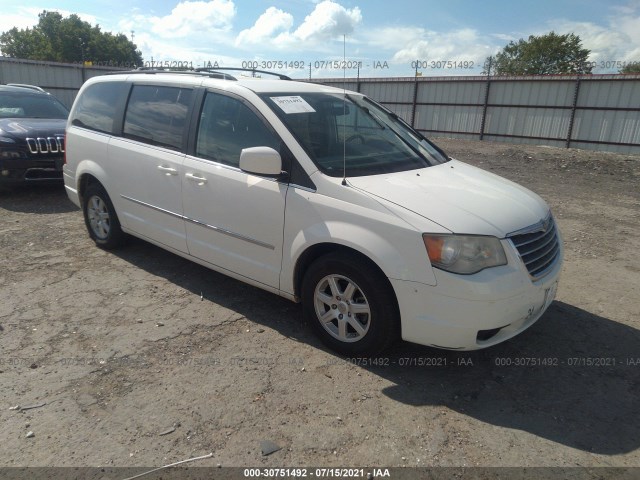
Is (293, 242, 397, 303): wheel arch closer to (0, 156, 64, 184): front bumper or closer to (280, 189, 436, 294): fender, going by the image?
(280, 189, 436, 294): fender

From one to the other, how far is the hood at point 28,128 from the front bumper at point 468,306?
22.1ft

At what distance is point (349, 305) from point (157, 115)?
253cm

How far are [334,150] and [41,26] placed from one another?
8380 centimetres

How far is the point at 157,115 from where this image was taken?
4246 millimetres

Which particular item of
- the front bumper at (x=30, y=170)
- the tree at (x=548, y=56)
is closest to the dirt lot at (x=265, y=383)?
the front bumper at (x=30, y=170)

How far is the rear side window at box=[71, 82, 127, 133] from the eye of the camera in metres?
4.76

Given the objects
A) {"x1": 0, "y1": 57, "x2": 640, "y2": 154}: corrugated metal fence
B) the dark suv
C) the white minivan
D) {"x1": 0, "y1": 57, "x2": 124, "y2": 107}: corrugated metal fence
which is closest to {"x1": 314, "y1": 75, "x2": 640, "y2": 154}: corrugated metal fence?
{"x1": 0, "y1": 57, "x2": 640, "y2": 154}: corrugated metal fence

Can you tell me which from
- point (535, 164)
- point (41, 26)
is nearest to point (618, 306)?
point (535, 164)

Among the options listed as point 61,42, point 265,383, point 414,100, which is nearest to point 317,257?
point 265,383

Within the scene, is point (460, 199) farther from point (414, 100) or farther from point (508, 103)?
point (414, 100)

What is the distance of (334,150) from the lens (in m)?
3.47

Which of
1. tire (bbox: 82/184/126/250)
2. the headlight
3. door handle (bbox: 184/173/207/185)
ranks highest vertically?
door handle (bbox: 184/173/207/185)

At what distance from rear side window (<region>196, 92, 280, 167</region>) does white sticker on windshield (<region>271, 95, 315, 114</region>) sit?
210 millimetres

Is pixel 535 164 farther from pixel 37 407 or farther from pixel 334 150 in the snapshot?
pixel 37 407
